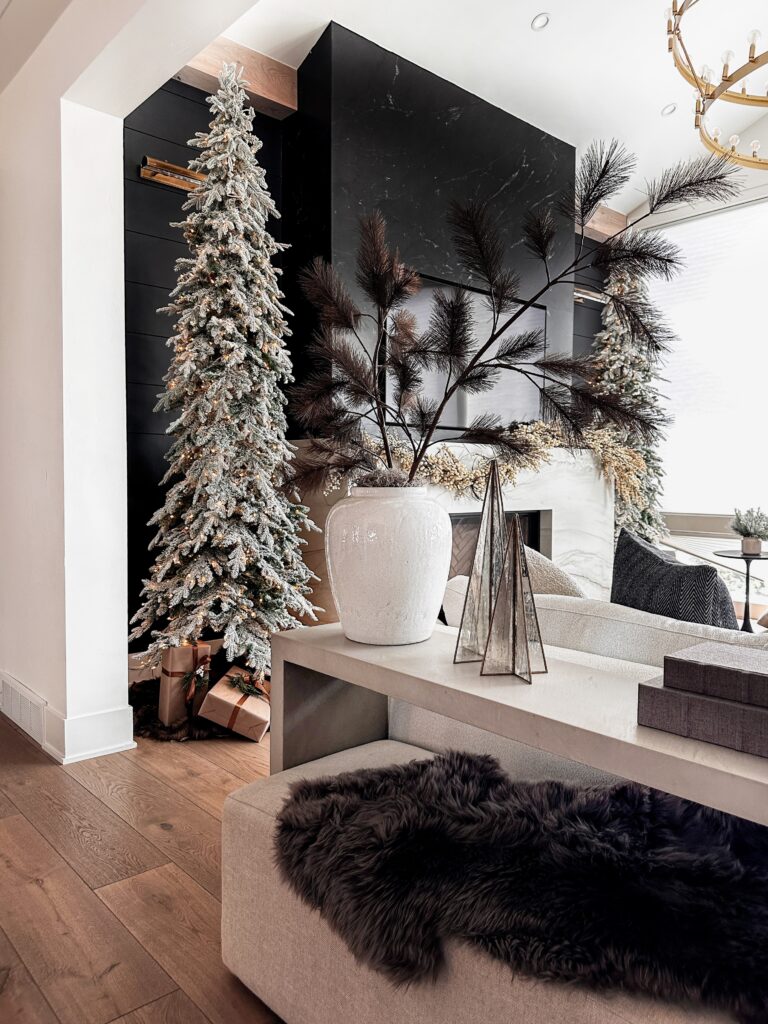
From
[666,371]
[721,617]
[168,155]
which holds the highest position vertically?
[168,155]

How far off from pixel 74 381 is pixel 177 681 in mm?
1249

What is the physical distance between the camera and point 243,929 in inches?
56.1

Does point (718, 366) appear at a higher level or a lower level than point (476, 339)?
higher

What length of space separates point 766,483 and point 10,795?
5522mm

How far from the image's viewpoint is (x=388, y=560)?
4.61ft

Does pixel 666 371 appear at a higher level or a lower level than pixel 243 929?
higher

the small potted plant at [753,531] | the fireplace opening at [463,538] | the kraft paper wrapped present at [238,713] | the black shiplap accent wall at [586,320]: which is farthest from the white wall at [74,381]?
the black shiplap accent wall at [586,320]

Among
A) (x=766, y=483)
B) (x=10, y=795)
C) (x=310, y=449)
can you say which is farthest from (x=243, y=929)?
(x=766, y=483)

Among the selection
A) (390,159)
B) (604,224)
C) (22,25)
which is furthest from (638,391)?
(22,25)

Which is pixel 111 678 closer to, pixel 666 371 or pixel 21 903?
pixel 21 903

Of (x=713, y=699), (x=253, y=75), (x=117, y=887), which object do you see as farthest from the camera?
(x=253, y=75)

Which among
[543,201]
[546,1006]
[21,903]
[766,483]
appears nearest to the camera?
[546,1006]

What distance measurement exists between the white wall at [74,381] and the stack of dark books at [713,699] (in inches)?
90.1

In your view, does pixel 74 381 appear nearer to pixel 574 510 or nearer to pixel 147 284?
pixel 147 284
